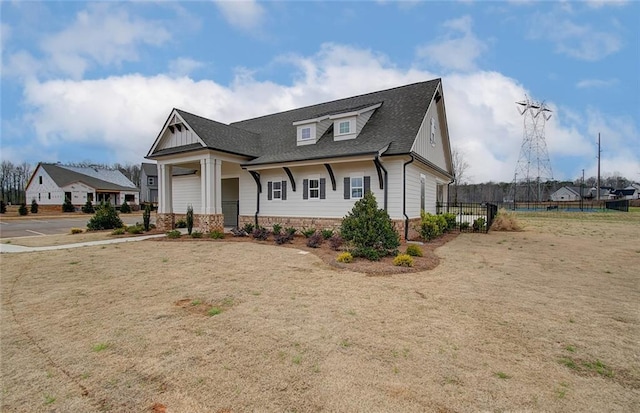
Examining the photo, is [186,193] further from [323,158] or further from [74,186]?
[74,186]

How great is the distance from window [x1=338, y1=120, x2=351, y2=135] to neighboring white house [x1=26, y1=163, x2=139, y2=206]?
1597 inches

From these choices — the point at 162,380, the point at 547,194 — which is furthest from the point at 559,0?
the point at 547,194

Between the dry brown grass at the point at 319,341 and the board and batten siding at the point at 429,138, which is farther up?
the board and batten siding at the point at 429,138

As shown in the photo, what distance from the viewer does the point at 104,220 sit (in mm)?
18266

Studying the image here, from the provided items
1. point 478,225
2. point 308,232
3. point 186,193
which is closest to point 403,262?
point 308,232

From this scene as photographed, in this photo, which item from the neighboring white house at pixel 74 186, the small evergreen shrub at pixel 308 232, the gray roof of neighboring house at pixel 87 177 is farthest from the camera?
the gray roof of neighboring house at pixel 87 177

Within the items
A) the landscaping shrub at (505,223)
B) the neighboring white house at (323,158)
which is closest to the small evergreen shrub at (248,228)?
the neighboring white house at (323,158)

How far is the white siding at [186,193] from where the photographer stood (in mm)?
19641

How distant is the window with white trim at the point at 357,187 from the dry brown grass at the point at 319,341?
629 cm

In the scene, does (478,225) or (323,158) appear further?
(478,225)

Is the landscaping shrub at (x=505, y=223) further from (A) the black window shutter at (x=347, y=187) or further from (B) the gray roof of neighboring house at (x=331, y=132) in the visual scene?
(A) the black window shutter at (x=347, y=187)

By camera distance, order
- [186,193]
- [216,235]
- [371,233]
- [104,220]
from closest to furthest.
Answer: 1. [371,233]
2. [216,235]
3. [104,220]
4. [186,193]

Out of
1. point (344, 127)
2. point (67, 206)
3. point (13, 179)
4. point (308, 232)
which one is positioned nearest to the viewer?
point (308, 232)

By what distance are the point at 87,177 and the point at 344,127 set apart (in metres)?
45.3
